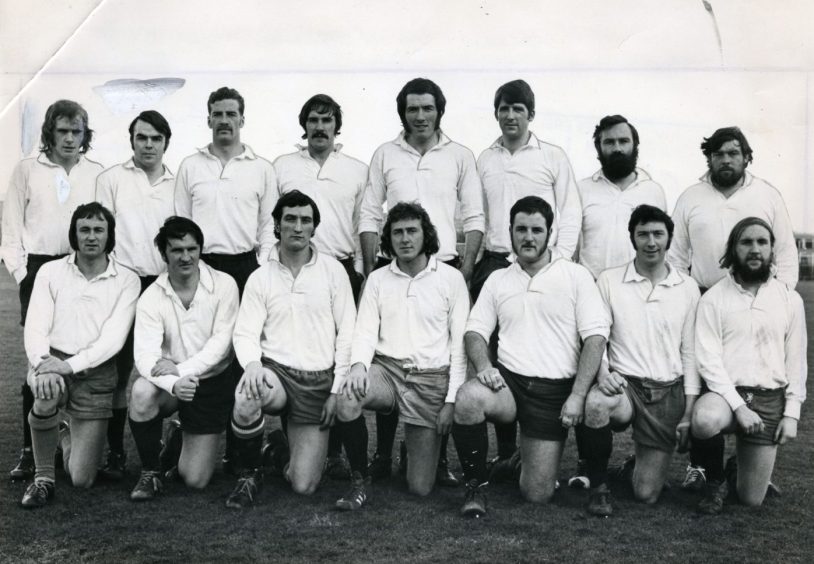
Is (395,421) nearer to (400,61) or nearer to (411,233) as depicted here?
(411,233)

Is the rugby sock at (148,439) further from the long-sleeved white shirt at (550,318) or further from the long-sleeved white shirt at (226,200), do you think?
the long-sleeved white shirt at (550,318)

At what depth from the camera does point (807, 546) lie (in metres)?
3.19

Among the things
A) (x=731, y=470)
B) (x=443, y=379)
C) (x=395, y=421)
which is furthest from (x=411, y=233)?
(x=731, y=470)

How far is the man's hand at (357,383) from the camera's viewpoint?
3.84 m

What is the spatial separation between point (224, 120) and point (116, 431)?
1.99 m

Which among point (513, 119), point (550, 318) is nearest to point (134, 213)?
point (513, 119)

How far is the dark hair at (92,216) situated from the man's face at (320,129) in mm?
1292

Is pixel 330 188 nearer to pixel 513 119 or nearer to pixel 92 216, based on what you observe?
pixel 513 119

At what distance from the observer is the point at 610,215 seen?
440cm

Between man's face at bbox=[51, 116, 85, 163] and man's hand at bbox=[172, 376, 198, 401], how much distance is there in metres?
1.76

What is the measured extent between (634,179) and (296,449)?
2.60 m

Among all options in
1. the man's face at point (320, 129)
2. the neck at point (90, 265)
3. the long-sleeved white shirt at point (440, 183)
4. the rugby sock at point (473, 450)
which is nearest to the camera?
the rugby sock at point (473, 450)

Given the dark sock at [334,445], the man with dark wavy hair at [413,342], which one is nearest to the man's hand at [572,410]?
the man with dark wavy hair at [413,342]

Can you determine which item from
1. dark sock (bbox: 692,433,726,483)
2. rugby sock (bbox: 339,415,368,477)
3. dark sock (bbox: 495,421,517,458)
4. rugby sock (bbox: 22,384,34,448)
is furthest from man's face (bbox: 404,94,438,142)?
rugby sock (bbox: 22,384,34,448)
